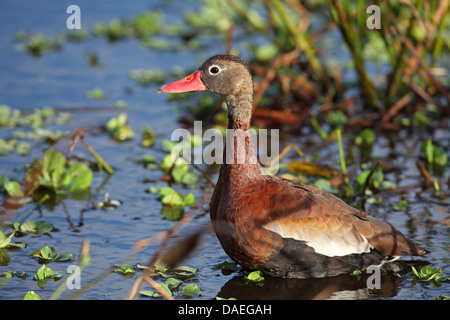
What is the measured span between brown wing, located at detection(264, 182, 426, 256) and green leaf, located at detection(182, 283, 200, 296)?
1.98 ft

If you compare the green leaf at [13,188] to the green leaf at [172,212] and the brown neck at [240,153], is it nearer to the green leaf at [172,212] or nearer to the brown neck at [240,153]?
the green leaf at [172,212]

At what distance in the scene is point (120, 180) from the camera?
6684mm

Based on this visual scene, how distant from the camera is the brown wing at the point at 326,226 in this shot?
472 centimetres

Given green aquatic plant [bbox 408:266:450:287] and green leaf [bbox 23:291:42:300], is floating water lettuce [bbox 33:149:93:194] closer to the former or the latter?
green leaf [bbox 23:291:42:300]

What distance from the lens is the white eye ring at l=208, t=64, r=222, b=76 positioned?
519 cm

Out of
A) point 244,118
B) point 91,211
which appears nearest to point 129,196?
point 91,211

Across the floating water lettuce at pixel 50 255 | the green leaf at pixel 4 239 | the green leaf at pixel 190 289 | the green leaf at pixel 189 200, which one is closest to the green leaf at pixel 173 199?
the green leaf at pixel 189 200

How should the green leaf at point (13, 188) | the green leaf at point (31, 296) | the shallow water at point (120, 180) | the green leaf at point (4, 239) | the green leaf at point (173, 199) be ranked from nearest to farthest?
1. the green leaf at point (31, 296)
2. the shallow water at point (120, 180)
3. the green leaf at point (4, 239)
4. the green leaf at point (13, 188)
5. the green leaf at point (173, 199)

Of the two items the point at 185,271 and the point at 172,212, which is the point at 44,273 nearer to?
the point at 185,271

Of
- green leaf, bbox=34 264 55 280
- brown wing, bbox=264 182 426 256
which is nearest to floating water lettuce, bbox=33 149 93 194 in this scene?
green leaf, bbox=34 264 55 280

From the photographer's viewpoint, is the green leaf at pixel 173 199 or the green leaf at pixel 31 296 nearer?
the green leaf at pixel 31 296

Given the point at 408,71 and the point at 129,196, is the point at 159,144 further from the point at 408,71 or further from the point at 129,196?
the point at 408,71
